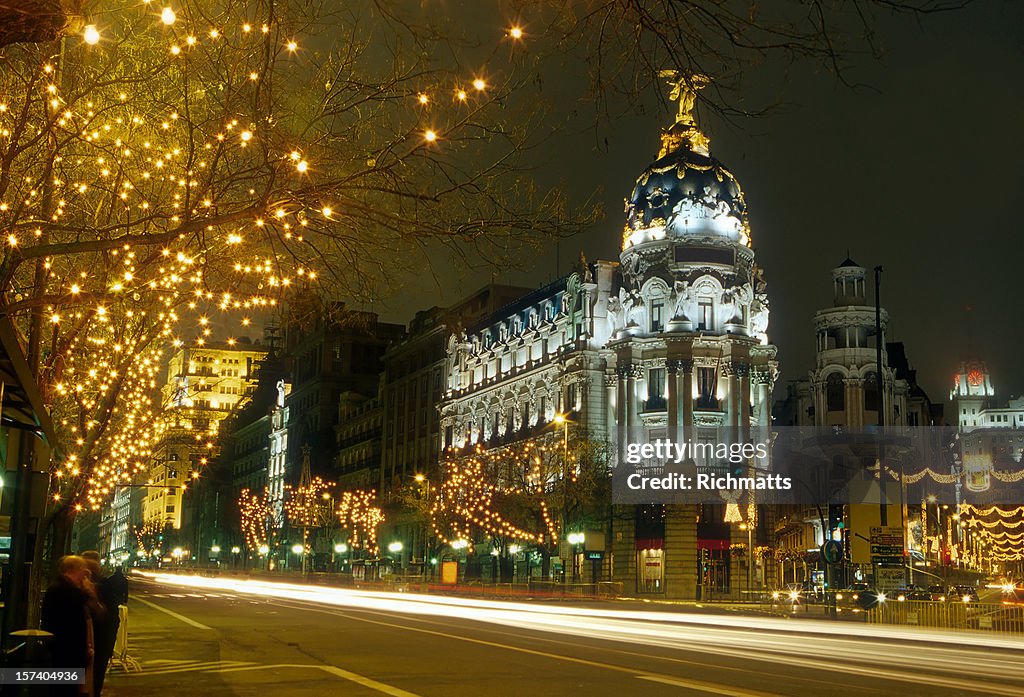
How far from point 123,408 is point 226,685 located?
21.7m

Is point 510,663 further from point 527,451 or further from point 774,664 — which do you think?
point 527,451

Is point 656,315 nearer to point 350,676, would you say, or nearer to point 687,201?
point 687,201

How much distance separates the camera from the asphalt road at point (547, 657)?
54.4ft

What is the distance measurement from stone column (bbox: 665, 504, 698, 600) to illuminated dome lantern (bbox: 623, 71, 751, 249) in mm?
17362

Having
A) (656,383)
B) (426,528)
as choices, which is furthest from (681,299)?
(426,528)

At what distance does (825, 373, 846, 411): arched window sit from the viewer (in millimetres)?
108312

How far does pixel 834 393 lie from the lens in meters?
109

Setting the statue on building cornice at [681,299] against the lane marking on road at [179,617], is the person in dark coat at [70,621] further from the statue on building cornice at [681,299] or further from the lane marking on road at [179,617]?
the statue on building cornice at [681,299]

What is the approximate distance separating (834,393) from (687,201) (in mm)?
40546

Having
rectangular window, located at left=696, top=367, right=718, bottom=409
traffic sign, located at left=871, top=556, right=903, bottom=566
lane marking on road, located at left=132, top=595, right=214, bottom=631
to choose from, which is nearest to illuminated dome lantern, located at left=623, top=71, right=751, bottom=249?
rectangular window, located at left=696, top=367, right=718, bottom=409

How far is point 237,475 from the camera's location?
174m

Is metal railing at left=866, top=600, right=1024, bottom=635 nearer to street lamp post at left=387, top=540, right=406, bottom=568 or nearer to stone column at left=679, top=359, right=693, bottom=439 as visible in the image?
stone column at left=679, top=359, right=693, bottom=439

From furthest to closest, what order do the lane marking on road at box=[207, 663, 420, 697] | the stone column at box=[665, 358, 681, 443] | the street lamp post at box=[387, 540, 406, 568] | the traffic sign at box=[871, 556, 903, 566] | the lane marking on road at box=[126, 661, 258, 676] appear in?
the street lamp post at box=[387, 540, 406, 568]
the stone column at box=[665, 358, 681, 443]
the traffic sign at box=[871, 556, 903, 566]
the lane marking on road at box=[126, 661, 258, 676]
the lane marking on road at box=[207, 663, 420, 697]

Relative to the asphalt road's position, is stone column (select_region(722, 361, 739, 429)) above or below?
above
